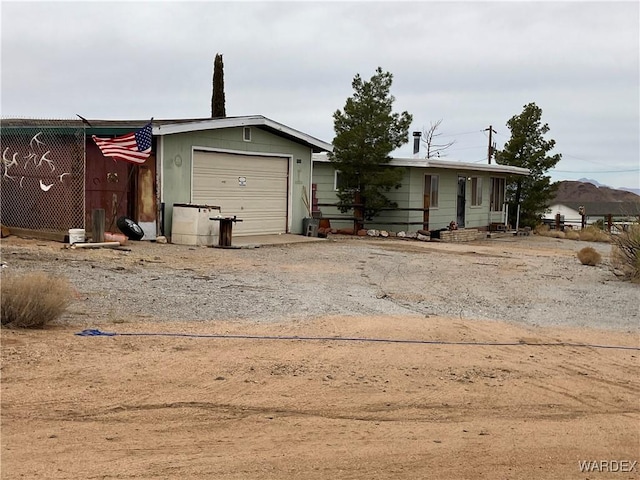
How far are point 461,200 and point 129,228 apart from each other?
58.1 feet

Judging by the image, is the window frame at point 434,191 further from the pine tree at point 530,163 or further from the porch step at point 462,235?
the pine tree at point 530,163

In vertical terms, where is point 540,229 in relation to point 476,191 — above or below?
below

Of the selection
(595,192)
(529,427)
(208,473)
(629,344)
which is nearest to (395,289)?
(629,344)

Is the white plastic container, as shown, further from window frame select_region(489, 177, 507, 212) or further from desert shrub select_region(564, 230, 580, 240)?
desert shrub select_region(564, 230, 580, 240)

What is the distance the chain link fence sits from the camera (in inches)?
622

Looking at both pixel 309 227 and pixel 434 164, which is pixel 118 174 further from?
pixel 434 164

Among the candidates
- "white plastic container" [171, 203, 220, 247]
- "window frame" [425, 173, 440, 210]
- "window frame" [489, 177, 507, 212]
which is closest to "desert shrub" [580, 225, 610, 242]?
"window frame" [489, 177, 507, 212]

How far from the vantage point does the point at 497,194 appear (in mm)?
33938

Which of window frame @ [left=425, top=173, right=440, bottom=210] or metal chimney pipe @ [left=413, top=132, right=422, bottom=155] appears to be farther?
metal chimney pipe @ [left=413, top=132, right=422, bottom=155]

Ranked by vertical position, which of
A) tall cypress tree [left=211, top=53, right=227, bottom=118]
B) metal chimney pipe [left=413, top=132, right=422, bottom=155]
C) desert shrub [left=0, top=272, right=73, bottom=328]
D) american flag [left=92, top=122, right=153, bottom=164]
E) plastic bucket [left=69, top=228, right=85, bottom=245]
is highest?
tall cypress tree [left=211, top=53, right=227, bottom=118]

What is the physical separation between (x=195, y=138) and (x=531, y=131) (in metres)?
22.8

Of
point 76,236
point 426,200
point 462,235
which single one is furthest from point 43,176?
point 462,235

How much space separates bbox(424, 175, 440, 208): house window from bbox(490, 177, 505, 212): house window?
6221 millimetres

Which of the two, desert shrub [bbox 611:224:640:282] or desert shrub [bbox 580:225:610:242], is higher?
desert shrub [bbox 611:224:640:282]
